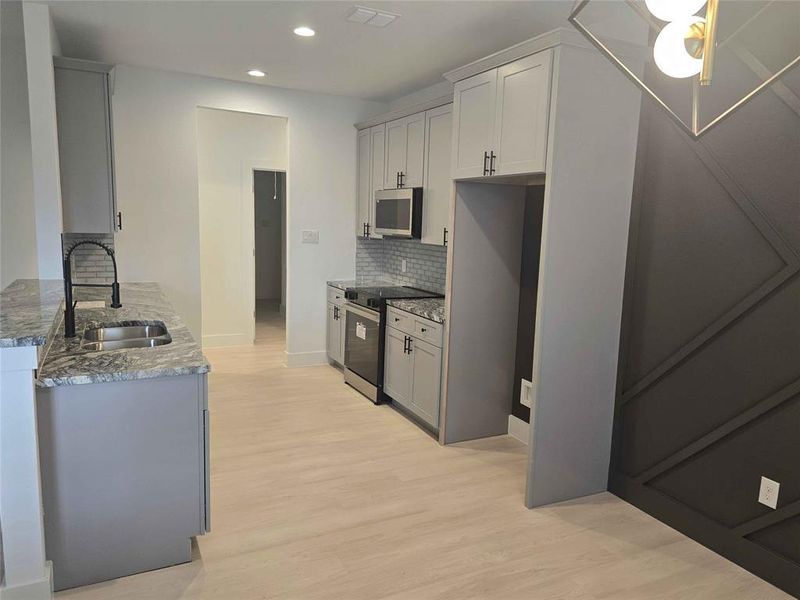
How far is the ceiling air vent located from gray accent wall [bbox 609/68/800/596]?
1.53 m

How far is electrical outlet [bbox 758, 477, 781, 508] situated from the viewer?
233cm

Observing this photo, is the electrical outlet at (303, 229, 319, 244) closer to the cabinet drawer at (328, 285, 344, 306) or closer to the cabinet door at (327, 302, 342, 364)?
the cabinet drawer at (328, 285, 344, 306)

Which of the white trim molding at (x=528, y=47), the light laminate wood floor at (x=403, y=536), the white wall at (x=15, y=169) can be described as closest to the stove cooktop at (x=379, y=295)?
the light laminate wood floor at (x=403, y=536)

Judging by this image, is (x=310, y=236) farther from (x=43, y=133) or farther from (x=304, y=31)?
(x=43, y=133)

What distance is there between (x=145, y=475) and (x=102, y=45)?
3223 mm

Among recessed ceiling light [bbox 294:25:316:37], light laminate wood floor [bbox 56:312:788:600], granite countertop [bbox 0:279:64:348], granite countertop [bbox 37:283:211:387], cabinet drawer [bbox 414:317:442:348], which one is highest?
recessed ceiling light [bbox 294:25:316:37]

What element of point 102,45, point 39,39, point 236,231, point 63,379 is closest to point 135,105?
point 102,45

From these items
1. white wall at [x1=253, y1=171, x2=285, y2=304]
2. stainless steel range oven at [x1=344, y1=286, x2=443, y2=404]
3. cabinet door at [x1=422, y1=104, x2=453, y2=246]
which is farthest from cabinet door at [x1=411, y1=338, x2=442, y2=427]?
white wall at [x1=253, y1=171, x2=285, y2=304]

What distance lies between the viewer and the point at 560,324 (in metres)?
2.87

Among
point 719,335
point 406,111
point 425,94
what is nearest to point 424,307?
point 406,111

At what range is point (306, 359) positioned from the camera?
221 inches

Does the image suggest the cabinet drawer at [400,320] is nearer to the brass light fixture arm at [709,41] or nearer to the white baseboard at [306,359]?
the white baseboard at [306,359]

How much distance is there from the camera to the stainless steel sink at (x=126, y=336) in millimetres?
3004

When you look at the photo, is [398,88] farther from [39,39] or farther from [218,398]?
[218,398]
